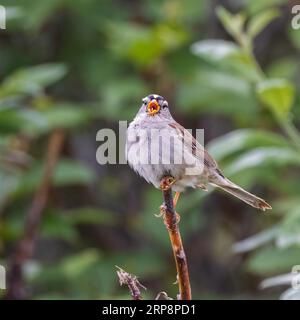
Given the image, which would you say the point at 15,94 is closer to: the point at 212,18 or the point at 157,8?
the point at 157,8

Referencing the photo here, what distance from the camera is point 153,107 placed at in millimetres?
4160

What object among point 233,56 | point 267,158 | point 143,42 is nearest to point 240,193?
point 267,158

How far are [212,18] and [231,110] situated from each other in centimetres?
145

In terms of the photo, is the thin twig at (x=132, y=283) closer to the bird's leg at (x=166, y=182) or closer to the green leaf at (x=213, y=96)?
the bird's leg at (x=166, y=182)

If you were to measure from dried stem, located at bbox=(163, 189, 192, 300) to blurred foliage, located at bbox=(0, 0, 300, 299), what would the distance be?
72.3 inches

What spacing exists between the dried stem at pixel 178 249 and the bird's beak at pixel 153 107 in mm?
732

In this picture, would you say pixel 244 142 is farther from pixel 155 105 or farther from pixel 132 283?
pixel 132 283

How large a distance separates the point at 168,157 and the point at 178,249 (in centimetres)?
93

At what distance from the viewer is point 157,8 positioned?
24.0ft

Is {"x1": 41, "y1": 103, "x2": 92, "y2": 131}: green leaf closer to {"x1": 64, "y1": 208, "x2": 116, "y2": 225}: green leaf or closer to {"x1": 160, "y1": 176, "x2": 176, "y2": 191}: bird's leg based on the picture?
{"x1": 64, "y1": 208, "x2": 116, "y2": 225}: green leaf
